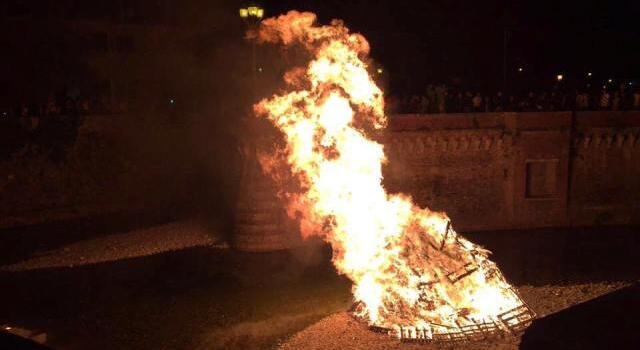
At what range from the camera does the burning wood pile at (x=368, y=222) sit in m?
11.8

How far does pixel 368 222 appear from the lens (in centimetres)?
1284

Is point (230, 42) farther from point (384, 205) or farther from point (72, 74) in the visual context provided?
point (384, 205)

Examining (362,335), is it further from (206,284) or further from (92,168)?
(92,168)

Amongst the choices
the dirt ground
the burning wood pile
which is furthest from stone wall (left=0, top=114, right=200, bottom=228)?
the burning wood pile

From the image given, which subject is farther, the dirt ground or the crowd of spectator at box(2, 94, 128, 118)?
the crowd of spectator at box(2, 94, 128, 118)

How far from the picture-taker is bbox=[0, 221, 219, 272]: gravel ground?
1738cm

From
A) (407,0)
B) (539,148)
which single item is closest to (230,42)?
(407,0)

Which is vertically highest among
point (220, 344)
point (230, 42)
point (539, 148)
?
→ point (230, 42)

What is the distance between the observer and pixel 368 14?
36.7 metres

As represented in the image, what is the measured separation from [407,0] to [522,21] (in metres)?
7.08

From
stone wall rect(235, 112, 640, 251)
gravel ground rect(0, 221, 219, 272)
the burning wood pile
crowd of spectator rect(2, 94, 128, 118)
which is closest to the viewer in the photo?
the burning wood pile

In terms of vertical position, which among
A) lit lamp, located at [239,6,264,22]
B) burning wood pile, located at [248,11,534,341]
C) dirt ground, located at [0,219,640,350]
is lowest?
dirt ground, located at [0,219,640,350]

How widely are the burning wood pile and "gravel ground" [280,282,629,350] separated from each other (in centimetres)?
26

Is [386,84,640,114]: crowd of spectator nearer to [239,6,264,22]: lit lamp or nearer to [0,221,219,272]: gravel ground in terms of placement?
[239,6,264,22]: lit lamp
